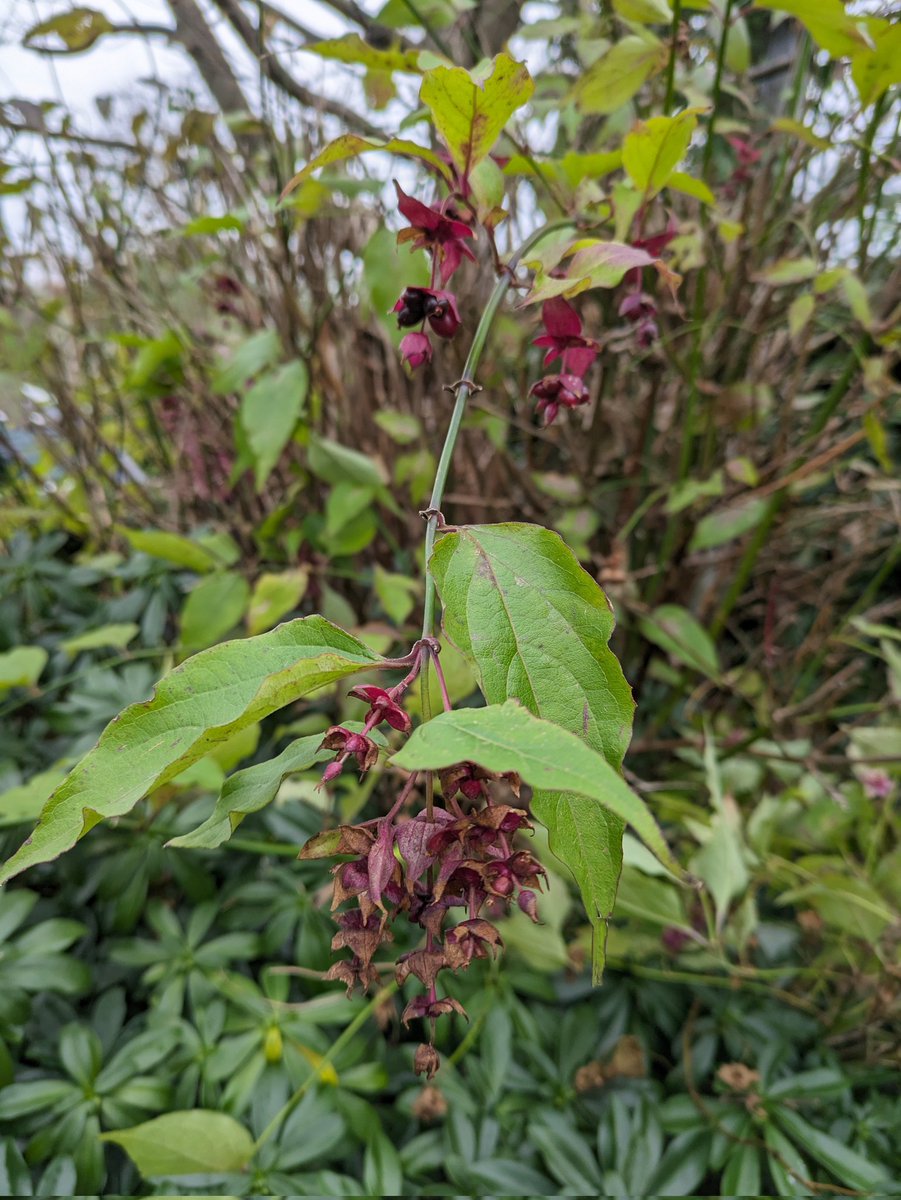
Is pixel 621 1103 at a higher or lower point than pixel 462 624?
lower

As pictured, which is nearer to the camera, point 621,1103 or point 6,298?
point 621,1103

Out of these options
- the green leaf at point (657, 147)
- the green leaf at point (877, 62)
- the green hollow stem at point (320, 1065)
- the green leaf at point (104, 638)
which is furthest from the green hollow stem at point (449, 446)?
the green leaf at point (104, 638)

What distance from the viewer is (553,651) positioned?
330 mm

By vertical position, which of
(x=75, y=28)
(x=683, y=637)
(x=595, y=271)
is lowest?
(x=683, y=637)

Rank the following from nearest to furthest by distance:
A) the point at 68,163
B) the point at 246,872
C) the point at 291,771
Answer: the point at 291,771 < the point at 246,872 < the point at 68,163

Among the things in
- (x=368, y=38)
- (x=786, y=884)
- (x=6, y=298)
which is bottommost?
(x=786, y=884)

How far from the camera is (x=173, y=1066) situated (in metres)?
0.72

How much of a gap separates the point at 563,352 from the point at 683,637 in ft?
1.83

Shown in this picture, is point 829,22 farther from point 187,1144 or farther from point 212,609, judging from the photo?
point 187,1144

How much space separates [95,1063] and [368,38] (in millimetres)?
1426

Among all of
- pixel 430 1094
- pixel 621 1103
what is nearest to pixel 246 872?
pixel 430 1094

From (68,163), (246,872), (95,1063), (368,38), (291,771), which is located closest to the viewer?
(291,771)

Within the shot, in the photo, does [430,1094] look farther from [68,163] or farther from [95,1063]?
[68,163]

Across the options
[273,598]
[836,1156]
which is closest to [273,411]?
[273,598]
